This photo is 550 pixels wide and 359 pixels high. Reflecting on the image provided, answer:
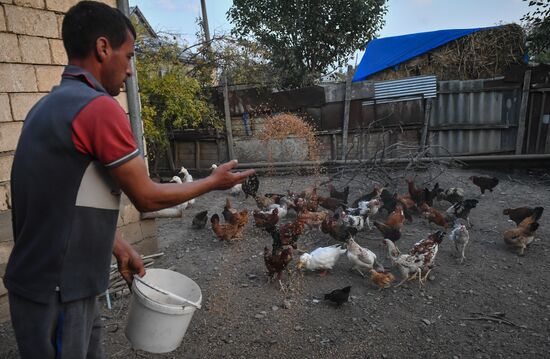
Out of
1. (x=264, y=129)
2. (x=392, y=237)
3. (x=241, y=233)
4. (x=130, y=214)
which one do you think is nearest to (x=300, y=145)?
(x=264, y=129)

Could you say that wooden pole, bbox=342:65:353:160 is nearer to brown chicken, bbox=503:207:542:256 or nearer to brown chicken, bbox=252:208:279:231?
brown chicken, bbox=252:208:279:231

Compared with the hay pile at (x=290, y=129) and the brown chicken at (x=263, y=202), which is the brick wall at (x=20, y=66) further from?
the hay pile at (x=290, y=129)

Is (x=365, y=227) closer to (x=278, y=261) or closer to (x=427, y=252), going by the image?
(x=427, y=252)

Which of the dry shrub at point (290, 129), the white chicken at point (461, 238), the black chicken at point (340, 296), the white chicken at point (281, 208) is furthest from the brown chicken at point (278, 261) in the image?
the dry shrub at point (290, 129)

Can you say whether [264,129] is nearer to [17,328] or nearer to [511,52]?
[511,52]

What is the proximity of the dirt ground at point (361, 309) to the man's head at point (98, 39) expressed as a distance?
108 inches

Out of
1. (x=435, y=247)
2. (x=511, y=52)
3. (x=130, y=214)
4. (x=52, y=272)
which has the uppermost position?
(x=511, y=52)

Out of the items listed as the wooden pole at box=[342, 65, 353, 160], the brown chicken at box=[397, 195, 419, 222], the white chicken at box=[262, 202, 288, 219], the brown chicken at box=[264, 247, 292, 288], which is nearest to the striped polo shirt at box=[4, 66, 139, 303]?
the brown chicken at box=[264, 247, 292, 288]

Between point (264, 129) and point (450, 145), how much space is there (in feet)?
18.4

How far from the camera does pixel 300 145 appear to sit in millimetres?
11688

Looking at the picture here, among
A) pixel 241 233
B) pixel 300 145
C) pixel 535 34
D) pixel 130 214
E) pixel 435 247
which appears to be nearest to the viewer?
pixel 435 247

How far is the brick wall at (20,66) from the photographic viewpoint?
3.78 meters

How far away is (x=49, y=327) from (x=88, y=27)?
1339mm

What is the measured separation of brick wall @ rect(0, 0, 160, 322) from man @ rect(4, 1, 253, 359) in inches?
103
